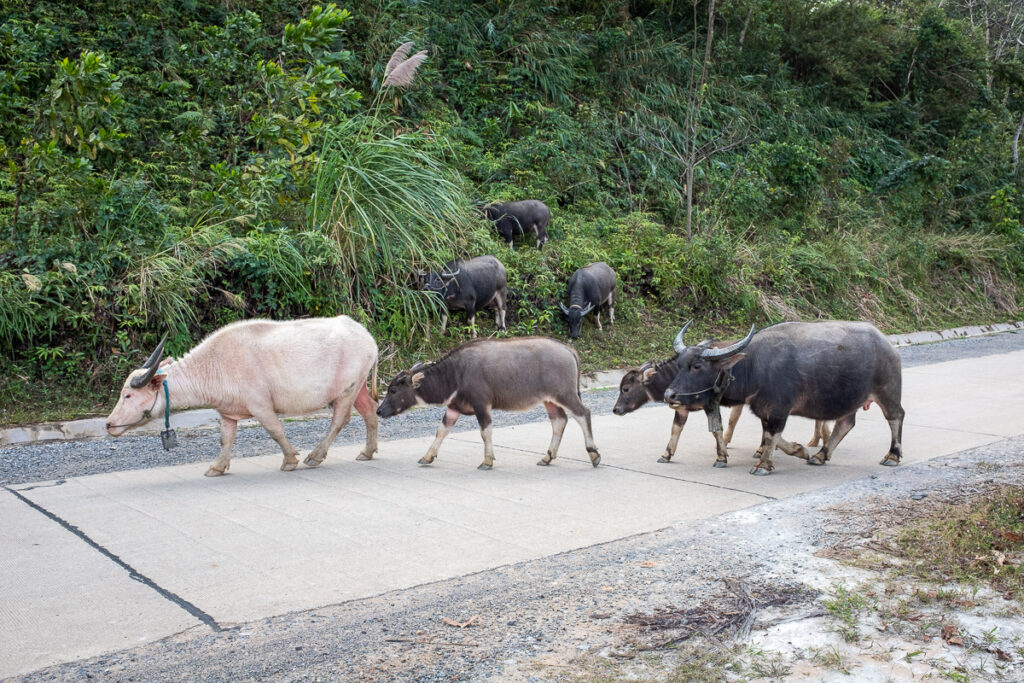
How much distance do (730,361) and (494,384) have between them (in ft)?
6.61

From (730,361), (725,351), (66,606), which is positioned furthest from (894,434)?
(66,606)

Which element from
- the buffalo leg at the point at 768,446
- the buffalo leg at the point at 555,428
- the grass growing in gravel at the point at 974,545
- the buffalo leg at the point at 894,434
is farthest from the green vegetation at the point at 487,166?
the grass growing in gravel at the point at 974,545

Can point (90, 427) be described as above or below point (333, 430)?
below

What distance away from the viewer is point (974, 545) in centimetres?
529

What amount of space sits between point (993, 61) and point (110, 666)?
1335 inches

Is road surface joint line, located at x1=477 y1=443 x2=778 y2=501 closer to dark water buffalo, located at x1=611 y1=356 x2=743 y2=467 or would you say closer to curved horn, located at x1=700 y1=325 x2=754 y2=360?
dark water buffalo, located at x1=611 y1=356 x2=743 y2=467

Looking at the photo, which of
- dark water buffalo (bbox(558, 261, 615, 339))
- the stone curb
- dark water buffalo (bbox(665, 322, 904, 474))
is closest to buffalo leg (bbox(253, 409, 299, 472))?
the stone curb

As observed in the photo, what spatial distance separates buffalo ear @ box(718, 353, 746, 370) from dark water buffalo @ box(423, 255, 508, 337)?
607 cm

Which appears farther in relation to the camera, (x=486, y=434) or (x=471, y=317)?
(x=471, y=317)

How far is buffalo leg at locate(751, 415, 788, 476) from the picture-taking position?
745 centimetres

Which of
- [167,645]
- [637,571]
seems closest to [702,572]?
[637,571]

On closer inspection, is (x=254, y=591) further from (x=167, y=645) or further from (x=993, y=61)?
(x=993, y=61)

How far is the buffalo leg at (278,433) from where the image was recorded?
7.41 m

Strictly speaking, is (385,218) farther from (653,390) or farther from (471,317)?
(653,390)
